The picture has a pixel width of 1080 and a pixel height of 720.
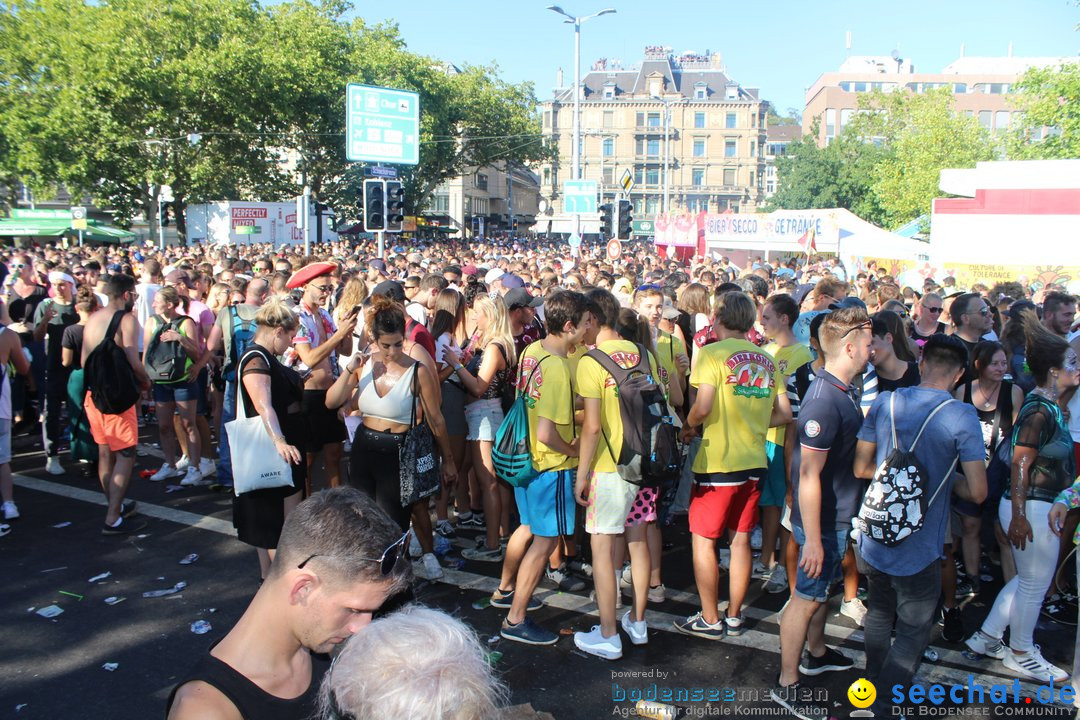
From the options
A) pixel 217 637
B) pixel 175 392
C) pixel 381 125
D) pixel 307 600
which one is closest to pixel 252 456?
pixel 217 637

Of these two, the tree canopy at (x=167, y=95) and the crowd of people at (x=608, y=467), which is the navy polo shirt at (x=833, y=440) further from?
the tree canopy at (x=167, y=95)

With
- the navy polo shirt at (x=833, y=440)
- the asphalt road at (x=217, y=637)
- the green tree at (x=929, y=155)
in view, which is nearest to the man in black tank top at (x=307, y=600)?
the asphalt road at (x=217, y=637)

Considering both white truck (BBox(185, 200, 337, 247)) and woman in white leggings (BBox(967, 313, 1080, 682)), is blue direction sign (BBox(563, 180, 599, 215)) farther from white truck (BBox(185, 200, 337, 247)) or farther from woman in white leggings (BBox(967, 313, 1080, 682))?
woman in white leggings (BBox(967, 313, 1080, 682))

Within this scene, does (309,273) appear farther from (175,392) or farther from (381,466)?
(381,466)

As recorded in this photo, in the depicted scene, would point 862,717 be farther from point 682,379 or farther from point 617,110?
point 617,110

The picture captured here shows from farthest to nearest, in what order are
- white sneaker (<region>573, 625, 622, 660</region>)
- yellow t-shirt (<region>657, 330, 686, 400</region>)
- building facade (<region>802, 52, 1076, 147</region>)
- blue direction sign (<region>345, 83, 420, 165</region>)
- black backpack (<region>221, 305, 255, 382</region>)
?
building facade (<region>802, 52, 1076, 147</region>), blue direction sign (<region>345, 83, 420, 165</region>), black backpack (<region>221, 305, 255, 382</region>), yellow t-shirt (<region>657, 330, 686, 400</region>), white sneaker (<region>573, 625, 622, 660</region>)

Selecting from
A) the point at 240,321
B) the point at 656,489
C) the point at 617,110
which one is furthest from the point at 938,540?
the point at 617,110

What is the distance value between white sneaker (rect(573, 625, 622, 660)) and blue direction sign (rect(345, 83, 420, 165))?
16.7 metres

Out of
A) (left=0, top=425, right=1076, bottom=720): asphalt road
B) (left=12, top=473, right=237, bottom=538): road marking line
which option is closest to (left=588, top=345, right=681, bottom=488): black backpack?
(left=0, top=425, right=1076, bottom=720): asphalt road

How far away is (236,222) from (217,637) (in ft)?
104

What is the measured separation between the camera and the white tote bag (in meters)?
4.41

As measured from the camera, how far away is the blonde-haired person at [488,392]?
5469mm

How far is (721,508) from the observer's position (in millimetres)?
4332

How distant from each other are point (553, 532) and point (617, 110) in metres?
97.2
